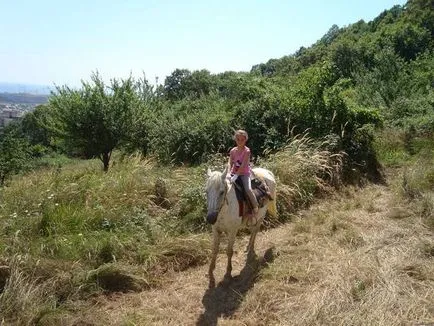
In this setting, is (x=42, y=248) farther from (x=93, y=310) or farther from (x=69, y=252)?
(x=93, y=310)

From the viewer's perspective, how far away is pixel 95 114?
15602 millimetres

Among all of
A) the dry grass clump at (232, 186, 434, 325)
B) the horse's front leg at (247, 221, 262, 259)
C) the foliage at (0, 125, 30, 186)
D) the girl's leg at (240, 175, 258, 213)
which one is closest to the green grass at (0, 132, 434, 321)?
the dry grass clump at (232, 186, 434, 325)

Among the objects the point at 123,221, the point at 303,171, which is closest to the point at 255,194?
the point at 123,221

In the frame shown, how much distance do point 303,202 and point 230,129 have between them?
3.50 metres

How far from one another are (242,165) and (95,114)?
10.6m

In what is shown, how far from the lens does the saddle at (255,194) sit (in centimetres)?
623

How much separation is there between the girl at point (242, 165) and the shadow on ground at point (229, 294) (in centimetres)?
89

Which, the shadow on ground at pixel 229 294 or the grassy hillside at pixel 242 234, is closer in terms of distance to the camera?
the grassy hillside at pixel 242 234

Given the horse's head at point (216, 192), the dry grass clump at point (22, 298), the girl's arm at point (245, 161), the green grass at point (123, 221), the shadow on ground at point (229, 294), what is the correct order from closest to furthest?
1. the dry grass clump at point (22, 298)
2. the shadow on ground at point (229, 294)
3. the horse's head at point (216, 192)
4. the green grass at point (123, 221)
5. the girl's arm at point (245, 161)

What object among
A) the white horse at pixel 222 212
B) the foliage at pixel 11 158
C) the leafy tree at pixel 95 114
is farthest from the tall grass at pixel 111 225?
the foliage at pixel 11 158

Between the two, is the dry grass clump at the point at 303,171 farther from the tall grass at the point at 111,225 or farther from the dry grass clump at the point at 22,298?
the dry grass clump at the point at 22,298

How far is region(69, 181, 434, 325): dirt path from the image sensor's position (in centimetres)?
473

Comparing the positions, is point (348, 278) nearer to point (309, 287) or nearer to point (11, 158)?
point (309, 287)

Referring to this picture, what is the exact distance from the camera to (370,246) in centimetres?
639
